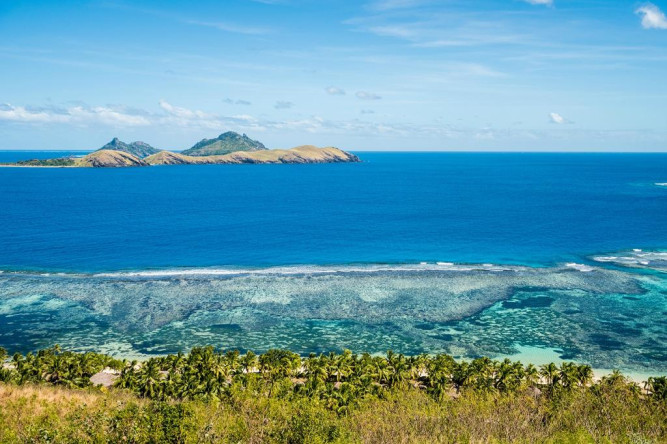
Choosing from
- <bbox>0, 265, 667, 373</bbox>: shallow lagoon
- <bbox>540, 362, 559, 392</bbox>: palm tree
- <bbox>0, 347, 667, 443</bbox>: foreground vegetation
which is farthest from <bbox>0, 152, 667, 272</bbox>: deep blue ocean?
<bbox>540, 362, 559, 392</bbox>: palm tree

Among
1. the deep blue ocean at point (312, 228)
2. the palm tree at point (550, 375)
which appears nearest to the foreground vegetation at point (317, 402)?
the palm tree at point (550, 375)

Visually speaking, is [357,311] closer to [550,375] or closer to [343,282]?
[343,282]

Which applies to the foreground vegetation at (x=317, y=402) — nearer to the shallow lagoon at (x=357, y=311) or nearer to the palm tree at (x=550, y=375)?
the palm tree at (x=550, y=375)

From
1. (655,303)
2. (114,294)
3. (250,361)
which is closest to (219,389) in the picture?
(250,361)

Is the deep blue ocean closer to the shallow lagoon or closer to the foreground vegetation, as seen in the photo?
the shallow lagoon

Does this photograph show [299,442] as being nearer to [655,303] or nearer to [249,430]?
[249,430]

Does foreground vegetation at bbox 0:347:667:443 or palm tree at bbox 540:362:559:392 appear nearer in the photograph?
foreground vegetation at bbox 0:347:667:443

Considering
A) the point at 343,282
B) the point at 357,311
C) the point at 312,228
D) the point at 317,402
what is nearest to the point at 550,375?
the point at 317,402
